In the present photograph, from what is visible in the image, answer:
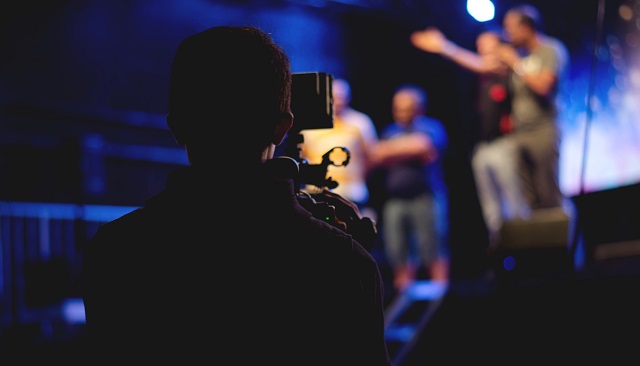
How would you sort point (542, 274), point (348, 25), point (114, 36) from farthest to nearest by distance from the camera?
point (348, 25) → point (114, 36) → point (542, 274)

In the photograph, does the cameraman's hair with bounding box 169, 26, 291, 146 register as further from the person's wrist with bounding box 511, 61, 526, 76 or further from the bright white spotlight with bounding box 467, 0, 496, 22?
the person's wrist with bounding box 511, 61, 526, 76

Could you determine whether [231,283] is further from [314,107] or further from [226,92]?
[314,107]

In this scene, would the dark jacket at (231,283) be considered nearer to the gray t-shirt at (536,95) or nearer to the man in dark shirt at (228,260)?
the man in dark shirt at (228,260)

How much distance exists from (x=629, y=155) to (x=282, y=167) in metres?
5.33

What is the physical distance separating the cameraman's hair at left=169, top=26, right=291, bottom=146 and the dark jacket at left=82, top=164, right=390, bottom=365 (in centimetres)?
10

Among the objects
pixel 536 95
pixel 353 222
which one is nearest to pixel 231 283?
pixel 353 222

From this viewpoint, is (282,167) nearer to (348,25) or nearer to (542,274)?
(542,274)

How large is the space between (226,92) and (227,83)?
15 mm

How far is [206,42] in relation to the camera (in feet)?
4.17

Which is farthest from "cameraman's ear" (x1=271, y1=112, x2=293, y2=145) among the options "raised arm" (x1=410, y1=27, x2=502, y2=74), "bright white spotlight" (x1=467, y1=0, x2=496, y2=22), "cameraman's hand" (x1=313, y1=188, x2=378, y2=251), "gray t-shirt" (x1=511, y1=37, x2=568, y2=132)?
"raised arm" (x1=410, y1=27, x2=502, y2=74)

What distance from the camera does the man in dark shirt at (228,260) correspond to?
1.21 metres

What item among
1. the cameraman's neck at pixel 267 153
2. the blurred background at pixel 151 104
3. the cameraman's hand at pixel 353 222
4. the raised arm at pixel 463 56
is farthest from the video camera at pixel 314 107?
the raised arm at pixel 463 56

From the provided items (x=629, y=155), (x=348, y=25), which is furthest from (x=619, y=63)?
(x=348, y=25)

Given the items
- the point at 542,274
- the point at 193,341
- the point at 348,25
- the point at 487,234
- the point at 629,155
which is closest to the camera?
the point at 193,341
